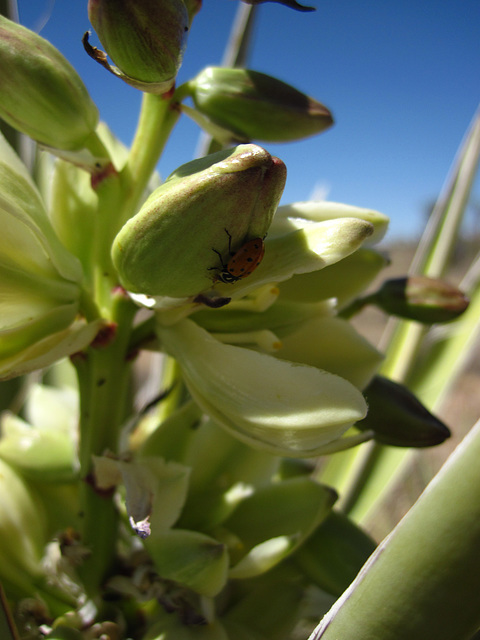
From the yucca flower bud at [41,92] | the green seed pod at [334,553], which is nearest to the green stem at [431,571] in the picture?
the green seed pod at [334,553]

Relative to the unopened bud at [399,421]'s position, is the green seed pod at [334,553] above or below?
below

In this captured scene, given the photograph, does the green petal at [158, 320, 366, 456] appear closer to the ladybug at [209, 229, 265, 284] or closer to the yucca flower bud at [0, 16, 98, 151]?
the ladybug at [209, 229, 265, 284]

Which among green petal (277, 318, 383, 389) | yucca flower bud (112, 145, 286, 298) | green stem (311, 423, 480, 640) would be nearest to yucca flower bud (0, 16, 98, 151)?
yucca flower bud (112, 145, 286, 298)

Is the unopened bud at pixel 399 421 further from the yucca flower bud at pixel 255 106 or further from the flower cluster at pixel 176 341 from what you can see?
the yucca flower bud at pixel 255 106

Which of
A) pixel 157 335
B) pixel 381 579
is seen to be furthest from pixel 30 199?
pixel 381 579

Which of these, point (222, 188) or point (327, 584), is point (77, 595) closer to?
point (327, 584)

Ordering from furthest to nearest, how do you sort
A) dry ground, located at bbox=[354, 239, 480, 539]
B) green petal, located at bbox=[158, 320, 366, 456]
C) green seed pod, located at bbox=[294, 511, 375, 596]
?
1. dry ground, located at bbox=[354, 239, 480, 539]
2. green seed pod, located at bbox=[294, 511, 375, 596]
3. green petal, located at bbox=[158, 320, 366, 456]

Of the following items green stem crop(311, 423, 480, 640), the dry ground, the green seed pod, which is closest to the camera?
green stem crop(311, 423, 480, 640)
